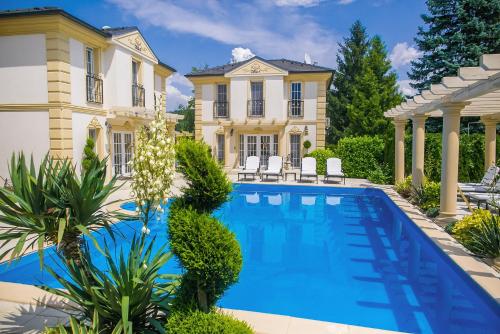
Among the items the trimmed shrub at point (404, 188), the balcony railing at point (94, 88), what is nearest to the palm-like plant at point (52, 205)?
the trimmed shrub at point (404, 188)

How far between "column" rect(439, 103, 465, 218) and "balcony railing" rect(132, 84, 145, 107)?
14.8 metres

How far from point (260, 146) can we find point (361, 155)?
23.2 ft

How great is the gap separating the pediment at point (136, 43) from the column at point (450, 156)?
14407 millimetres

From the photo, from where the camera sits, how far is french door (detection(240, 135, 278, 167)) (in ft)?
76.6

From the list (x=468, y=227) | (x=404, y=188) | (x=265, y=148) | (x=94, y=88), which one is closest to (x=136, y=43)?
(x=94, y=88)

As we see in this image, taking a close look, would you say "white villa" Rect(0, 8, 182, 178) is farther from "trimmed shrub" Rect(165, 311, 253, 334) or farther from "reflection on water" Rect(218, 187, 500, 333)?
"trimmed shrub" Rect(165, 311, 253, 334)

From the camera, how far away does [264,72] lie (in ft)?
73.7

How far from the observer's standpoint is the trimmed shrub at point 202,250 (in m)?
3.08

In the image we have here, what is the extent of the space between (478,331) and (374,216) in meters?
7.41

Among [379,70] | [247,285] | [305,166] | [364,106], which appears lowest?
[247,285]

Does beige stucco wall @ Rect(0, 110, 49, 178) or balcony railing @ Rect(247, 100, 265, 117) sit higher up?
balcony railing @ Rect(247, 100, 265, 117)

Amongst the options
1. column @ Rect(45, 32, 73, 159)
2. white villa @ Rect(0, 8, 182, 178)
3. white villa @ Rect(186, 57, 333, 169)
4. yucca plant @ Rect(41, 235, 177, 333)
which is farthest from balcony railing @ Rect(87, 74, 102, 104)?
Result: yucca plant @ Rect(41, 235, 177, 333)

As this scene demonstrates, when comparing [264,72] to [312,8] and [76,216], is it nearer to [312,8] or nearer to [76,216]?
[312,8]

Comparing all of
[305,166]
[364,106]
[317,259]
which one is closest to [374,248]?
[317,259]
